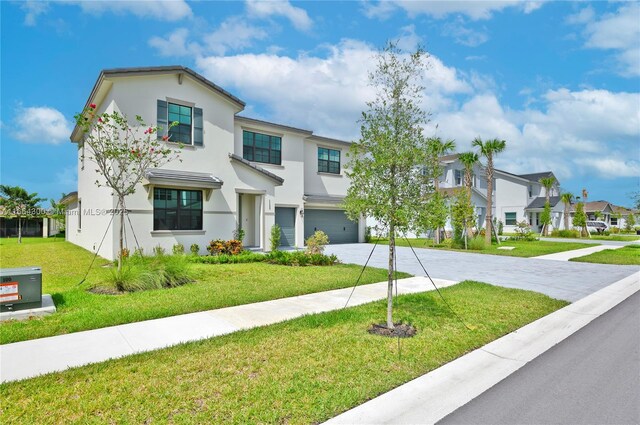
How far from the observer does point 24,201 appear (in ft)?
94.5

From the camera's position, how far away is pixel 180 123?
15.5 metres

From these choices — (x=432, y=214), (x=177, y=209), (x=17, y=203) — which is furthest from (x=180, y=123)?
(x=17, y=203)

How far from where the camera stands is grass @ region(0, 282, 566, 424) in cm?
329

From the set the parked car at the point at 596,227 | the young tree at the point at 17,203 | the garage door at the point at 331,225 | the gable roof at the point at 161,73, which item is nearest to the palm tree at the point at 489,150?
the garage door at the point at 331,225

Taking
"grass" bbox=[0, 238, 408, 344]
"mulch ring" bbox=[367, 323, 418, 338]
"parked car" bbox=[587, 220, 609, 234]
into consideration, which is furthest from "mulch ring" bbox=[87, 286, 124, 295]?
"parked car" bbox=[587, 220, 609, 234]

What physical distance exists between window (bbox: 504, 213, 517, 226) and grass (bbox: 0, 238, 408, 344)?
123 feet

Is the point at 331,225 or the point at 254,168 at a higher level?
the point at 254,168

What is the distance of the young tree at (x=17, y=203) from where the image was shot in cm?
2719

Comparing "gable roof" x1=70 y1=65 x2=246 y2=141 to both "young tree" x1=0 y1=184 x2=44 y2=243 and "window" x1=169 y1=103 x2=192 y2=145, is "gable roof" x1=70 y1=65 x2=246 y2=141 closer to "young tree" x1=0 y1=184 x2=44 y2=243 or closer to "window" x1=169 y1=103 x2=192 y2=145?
"window" x1=169 y1=103 x2=192 y2=145

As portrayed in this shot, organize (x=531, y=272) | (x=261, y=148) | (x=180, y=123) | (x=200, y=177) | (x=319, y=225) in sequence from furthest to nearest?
(x=319, y=225)
(x=261, y=148)
(x=180, y=123)
(x=200, y=177)
(x=531, y=272)

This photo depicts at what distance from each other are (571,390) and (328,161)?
20497 millimetres

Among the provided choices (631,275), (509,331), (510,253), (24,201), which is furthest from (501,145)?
(24,201)

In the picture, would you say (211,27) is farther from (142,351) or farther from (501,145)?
(501,145)

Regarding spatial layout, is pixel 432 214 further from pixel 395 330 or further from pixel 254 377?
pixel 254 377
